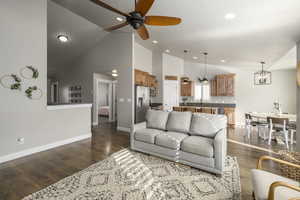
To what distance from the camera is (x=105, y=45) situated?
5625 mm

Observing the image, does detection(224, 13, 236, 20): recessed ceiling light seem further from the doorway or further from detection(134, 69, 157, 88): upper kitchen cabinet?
the doorway

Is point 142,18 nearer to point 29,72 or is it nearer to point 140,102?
point 29,72

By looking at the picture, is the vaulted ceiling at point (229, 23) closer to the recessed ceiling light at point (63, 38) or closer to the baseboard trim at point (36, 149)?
the recessed ceiling light at point (63, 38)

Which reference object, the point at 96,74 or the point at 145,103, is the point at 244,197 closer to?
the point at 145,103

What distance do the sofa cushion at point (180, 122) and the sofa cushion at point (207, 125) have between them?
127 mm

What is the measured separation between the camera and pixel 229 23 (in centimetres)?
281

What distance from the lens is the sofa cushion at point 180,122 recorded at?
308 cm

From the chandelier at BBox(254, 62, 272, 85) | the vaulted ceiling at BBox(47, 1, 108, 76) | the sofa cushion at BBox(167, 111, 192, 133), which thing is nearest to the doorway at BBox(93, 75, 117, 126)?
the vaulted ceiling at BBox(47, 1, 108, 76)

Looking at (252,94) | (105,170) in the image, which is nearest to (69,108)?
(105,170)

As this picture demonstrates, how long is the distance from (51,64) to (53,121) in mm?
4701

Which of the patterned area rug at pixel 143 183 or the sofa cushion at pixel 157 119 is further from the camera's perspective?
the sofa cushion at pixel 157 119

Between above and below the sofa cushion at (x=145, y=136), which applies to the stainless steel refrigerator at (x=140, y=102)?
above

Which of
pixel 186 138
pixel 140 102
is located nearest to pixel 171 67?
pixel 140 102

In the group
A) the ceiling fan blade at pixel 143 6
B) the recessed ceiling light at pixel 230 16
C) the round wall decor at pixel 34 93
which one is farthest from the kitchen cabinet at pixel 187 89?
the round wall decor at pixel 34 93
